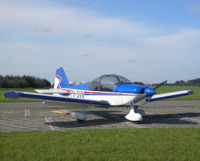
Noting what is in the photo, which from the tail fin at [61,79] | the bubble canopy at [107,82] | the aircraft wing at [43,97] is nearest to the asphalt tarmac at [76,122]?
the aircraft wing at [43,97]

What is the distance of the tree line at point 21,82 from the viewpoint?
73.8 meters

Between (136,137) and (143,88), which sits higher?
(143,88)

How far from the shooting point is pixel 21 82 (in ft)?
259

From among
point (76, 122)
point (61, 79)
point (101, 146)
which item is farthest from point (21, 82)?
point (101, 146)

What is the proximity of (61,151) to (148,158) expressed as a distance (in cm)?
192

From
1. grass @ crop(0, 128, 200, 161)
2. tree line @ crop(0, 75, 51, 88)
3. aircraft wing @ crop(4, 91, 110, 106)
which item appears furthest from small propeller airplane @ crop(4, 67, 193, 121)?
tree line @ crop(0, 75, 51, 88)

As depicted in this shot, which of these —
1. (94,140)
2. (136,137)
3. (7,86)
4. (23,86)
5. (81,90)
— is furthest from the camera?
(23,86)

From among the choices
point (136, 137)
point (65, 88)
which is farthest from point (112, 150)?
point (65, 88)

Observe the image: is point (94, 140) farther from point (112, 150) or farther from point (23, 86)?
point (23, 86)

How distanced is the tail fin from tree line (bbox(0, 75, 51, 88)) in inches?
2541

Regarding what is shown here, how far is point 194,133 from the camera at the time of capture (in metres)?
6.92

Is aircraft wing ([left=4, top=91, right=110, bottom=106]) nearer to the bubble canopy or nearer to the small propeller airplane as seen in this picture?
the small propeller airplane

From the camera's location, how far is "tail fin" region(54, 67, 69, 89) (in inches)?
548

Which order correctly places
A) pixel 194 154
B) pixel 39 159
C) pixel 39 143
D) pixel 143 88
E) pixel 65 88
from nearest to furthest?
pixel 39 159 → pixel 194 154 → pixel 39 143 → pixel 143 88 → pixel 65 88
